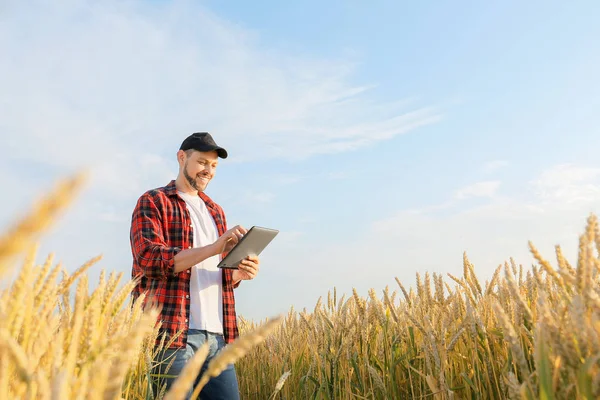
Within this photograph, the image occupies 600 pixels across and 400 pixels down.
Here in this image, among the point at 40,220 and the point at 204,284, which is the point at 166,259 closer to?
the point at 204,284

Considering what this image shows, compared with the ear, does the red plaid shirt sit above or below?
below

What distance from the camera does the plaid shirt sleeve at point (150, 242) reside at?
308cm

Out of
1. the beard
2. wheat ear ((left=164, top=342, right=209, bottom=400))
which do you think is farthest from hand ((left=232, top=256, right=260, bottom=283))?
wheat ear ((left=164, top=342, right=209, bottom=400))

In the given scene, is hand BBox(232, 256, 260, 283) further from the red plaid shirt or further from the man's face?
the man's face

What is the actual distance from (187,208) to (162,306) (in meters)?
0.72

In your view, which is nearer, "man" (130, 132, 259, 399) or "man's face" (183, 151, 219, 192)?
"man" (130, 132, 259, 399)

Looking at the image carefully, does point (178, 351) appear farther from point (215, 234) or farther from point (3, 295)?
point (3, 295)

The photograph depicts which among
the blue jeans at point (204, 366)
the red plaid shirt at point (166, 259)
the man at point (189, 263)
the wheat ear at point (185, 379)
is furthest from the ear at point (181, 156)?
the wheat ear at point (185, 379)

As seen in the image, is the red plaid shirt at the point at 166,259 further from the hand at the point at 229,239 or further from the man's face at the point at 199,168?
the hand at the point at 229,239

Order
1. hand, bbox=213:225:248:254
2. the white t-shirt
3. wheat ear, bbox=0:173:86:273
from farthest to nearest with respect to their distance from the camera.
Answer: the white t-shirt → hand, bbox=213:225:248:254 → wheat ear, bbox=0:173:86:273

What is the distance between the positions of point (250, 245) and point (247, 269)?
245mm

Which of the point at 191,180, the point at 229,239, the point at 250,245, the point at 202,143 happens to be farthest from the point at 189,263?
the point at 202,143

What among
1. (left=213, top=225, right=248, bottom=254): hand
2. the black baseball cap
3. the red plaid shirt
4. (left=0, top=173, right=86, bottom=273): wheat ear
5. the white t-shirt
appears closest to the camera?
(left=0, top=173, right=86, bottom=273): wheat ear

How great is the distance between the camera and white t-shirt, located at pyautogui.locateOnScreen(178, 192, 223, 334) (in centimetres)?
324
